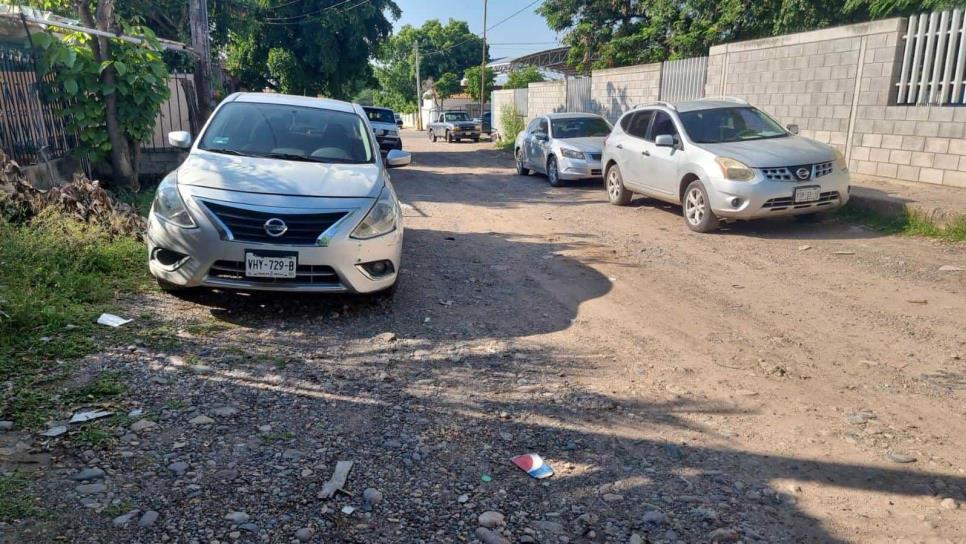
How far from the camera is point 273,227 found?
5.06 meters

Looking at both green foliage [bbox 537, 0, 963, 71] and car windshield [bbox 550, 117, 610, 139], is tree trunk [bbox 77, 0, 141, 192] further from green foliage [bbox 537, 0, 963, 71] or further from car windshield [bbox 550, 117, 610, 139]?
green foliage [bbox 537, 0, 963, 71]

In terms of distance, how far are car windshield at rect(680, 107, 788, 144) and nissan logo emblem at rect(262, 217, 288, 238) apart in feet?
21.3

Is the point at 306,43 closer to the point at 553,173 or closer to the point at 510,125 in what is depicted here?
the point at 510,125

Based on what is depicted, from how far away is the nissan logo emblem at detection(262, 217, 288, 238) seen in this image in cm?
505

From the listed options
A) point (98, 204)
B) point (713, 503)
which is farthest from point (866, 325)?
point (98, 204)

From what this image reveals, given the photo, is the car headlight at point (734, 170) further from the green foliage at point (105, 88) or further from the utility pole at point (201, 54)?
the utility pole at point (201, 54)

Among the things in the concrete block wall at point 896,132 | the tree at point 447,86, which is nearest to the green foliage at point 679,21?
the concrete block wall at point 896,132

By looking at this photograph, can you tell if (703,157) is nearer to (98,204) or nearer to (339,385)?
(339,385)

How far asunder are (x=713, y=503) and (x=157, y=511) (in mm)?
2326

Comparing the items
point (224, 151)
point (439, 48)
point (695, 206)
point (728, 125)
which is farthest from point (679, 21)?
point (439, 48)

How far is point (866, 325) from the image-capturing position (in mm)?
5348

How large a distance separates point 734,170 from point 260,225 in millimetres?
6021

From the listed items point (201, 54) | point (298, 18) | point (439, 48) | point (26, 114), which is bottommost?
point (26, 114)

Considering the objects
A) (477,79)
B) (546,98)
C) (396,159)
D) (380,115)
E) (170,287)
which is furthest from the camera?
(477,79)
